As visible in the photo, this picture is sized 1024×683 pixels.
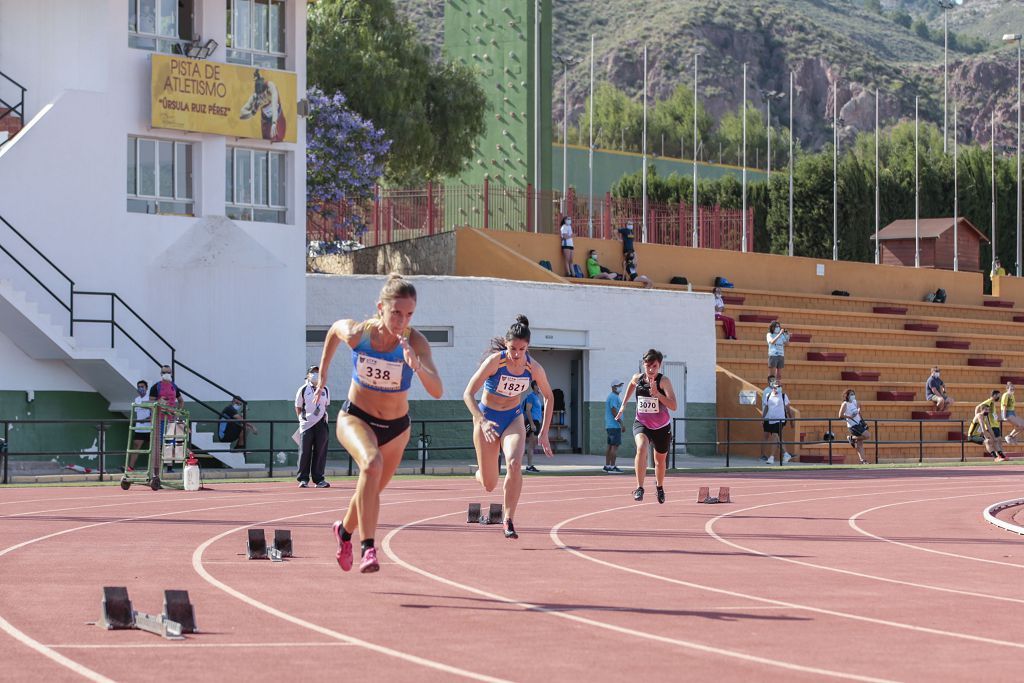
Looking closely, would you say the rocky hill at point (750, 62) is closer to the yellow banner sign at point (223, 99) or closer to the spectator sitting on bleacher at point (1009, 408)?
the spectator sitting on bleacher at point (1009, 408)

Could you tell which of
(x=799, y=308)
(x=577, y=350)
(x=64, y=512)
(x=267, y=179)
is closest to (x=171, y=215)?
(x=267, y=179)

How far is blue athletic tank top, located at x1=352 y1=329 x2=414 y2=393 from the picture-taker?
1162cm

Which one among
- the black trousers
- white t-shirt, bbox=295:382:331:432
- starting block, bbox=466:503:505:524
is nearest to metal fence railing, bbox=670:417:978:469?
the black trousers

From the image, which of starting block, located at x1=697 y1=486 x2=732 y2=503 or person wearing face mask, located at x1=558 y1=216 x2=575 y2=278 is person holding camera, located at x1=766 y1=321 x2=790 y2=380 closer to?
person wearing face mask, located at x1=558 y1=216 x2=575 y2=278

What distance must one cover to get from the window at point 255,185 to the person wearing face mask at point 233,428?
4.88 m

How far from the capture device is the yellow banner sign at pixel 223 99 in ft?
111

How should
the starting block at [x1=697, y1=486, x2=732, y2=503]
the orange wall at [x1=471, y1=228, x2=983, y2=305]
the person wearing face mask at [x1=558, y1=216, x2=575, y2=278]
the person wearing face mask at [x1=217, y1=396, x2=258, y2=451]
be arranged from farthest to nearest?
the orange wall at [x1=471, y1=228, x2=983, y2=305] < the person wearing face mask at [x1=558, y1=216, x2=575, y2=278] < the person wearing face mask at [x1=217, y1=396, x2=258, y2=451] < the starting block at [x1=697, y1=486, x2=732, y2=503]

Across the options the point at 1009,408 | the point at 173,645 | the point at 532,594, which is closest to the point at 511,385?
the point at 532,594

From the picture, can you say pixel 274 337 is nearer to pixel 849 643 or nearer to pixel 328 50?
pixel 328 50

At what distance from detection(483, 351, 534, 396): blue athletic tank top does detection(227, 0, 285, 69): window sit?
2145 centimetres

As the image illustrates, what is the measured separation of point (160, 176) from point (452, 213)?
41.1 ft

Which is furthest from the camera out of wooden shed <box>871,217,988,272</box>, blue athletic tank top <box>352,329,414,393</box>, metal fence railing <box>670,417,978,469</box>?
wooden shed <box>871,217,988,272</box>

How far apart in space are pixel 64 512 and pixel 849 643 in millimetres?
12359

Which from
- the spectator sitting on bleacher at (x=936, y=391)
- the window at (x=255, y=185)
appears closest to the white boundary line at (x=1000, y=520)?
the window at (x=255, y=185)
